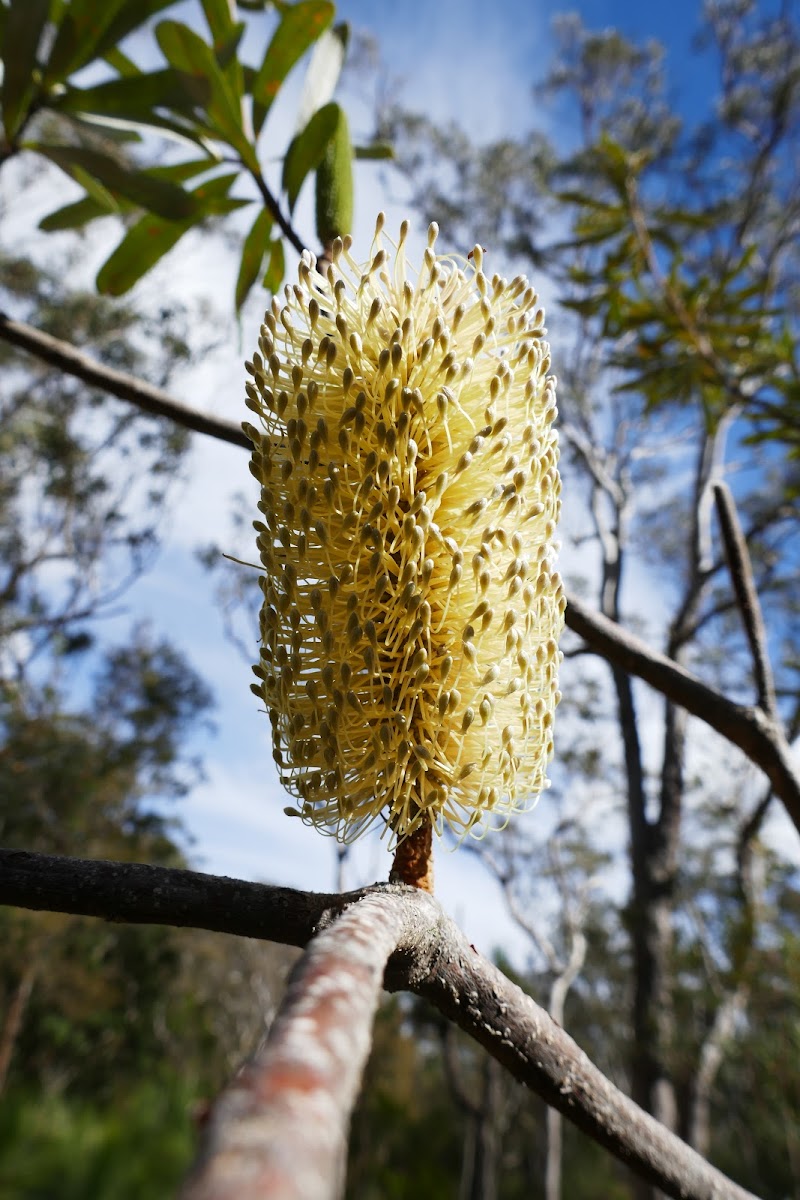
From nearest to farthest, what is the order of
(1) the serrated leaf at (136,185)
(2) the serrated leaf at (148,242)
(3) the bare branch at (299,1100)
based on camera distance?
1. (3) the bare branch at (299,1100)
2. (1) the serrated leaf at (136,185)
3. (2) the serrated leaf at (148,242)

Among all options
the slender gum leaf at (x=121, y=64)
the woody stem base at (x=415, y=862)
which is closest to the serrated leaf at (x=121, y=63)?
the slender gum leaf at (x=121, y=64)

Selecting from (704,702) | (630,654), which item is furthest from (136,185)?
(704,702)

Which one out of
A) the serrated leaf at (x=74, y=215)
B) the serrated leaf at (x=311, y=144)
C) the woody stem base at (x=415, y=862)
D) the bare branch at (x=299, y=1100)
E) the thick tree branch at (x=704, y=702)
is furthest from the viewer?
the serrated leaf at (x=74, y=215)

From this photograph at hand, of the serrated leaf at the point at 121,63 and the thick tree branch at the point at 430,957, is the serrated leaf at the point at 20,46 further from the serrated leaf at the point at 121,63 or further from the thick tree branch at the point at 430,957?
the thick tree branch at the point at 430,957

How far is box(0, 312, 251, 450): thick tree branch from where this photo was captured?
126cm

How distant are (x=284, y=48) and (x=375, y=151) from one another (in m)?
0.38

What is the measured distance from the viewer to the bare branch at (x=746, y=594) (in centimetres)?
107

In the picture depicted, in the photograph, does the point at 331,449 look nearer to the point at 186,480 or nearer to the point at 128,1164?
the point at 128,1164

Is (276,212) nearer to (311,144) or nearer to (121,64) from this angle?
(311,144)

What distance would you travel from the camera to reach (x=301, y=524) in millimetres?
756

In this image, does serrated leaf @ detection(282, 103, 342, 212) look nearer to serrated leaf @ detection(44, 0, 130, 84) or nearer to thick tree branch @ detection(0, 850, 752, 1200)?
serrated leaf @ detection(44, 0, 130, 84)

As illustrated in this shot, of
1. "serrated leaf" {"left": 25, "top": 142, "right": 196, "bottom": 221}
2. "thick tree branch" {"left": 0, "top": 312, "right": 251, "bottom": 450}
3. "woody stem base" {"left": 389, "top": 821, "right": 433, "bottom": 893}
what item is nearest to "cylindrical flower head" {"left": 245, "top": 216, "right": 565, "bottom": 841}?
"woody stem base" {"left": 389, "top": 821, "right": 433, "bottom": 893}

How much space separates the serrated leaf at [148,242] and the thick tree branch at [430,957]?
3.73 feet

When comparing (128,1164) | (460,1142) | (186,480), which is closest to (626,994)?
(460,1142)
